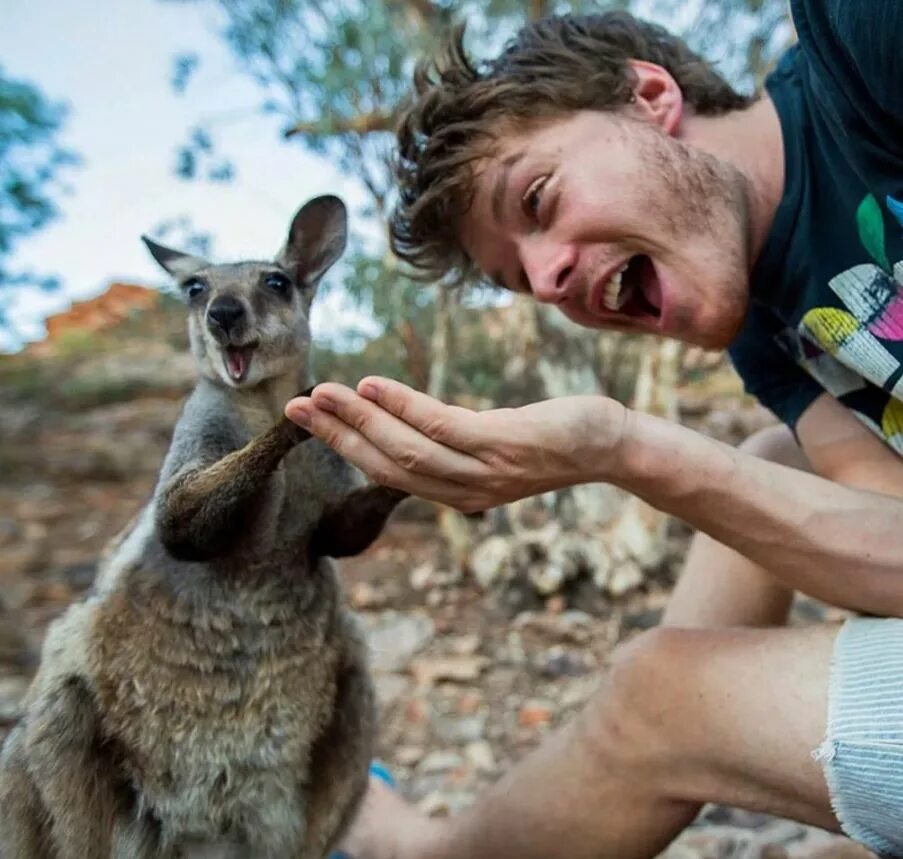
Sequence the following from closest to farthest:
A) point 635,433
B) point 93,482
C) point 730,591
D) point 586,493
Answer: point 635,433
point 730,591
point 586,493
point 93,482

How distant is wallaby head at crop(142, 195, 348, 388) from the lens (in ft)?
4.78

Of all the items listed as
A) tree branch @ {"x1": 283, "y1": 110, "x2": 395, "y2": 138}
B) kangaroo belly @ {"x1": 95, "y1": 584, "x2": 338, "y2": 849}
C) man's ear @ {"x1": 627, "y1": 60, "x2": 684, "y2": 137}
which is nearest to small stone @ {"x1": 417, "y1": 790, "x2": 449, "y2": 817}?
kangaroo belly @ {"x1": 95, "y1": 584, "x2": 338, "y2": 849}

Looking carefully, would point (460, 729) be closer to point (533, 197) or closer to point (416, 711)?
point (416, 711)

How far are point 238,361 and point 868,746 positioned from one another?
1019mm

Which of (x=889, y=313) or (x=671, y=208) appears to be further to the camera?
(x=671, y=208)

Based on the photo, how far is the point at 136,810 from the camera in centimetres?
135

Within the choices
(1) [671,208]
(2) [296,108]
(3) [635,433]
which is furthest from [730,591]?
(2) [296,108]

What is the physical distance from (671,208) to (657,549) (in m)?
1.89

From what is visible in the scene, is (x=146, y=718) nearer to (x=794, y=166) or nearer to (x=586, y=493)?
(x=794, y=166)

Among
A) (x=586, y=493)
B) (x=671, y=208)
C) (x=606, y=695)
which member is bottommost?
(x=586, y=493)

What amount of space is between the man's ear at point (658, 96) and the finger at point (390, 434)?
2.48 ft

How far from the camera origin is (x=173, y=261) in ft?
5.54

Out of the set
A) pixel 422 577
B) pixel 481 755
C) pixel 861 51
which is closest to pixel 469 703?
pixel 481 755

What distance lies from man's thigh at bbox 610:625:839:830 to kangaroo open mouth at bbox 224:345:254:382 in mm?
736
